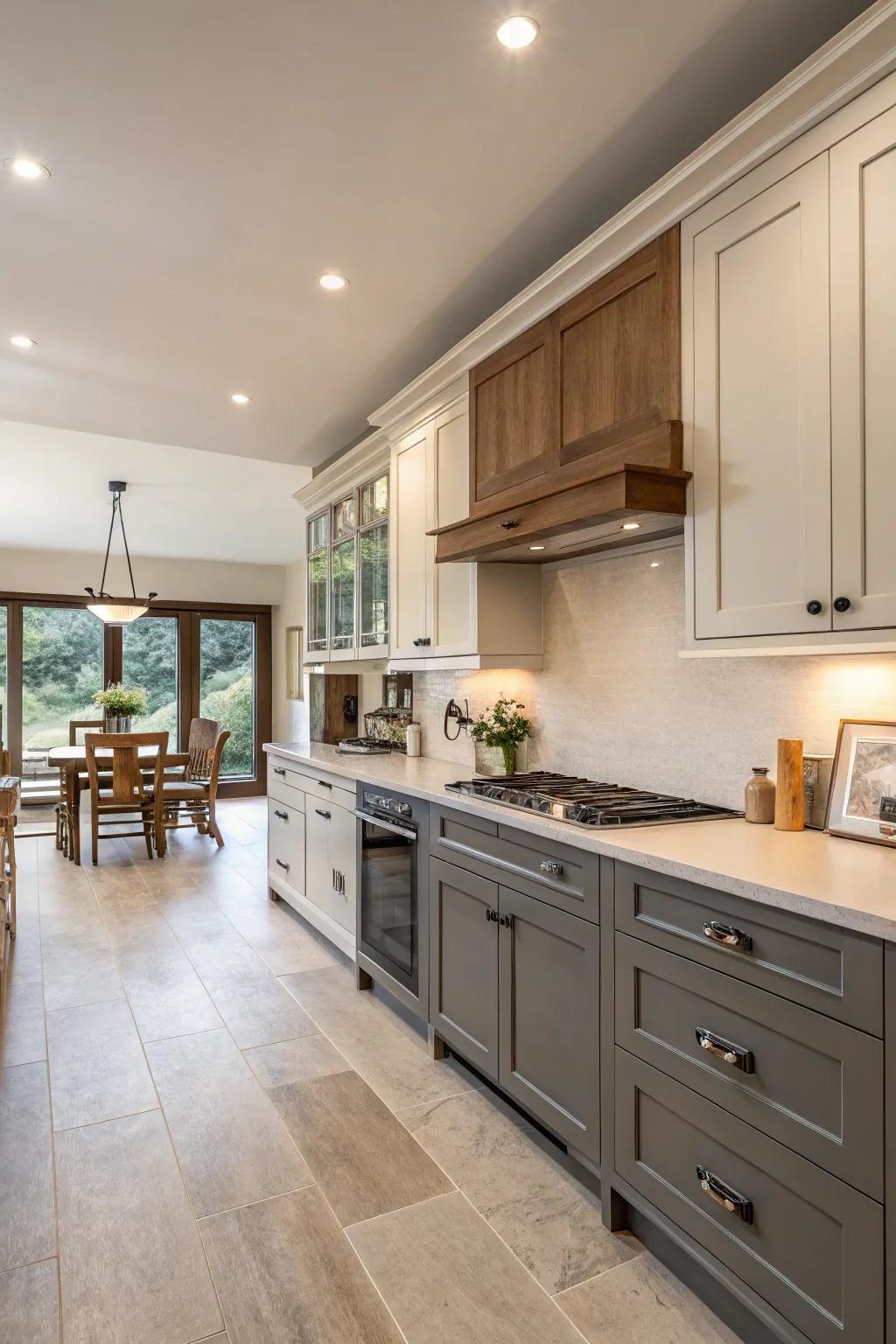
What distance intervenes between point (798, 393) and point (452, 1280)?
81.0 inches

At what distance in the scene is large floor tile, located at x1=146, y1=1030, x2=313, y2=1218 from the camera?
2117 mm

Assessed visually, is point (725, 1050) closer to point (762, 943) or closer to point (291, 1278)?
point (762, 943)

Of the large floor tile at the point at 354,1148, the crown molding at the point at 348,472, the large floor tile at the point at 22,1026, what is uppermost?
the crown molding at the point at 348,472

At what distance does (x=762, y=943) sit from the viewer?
149cm

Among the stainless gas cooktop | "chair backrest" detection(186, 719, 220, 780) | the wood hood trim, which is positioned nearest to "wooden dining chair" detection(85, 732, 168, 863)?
"chair backrest" detection(186, 719, 220, 780)

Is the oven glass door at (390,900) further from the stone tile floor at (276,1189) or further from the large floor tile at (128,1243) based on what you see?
the large floor tile at (128,1243)

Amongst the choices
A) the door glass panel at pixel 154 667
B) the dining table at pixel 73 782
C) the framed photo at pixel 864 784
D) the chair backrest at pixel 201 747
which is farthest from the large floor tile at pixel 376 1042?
the door glass panel at pixel 154 667

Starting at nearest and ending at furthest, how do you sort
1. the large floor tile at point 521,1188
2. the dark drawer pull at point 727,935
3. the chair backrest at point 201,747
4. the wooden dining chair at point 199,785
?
the dark drawer pull at point 727,935 → the large floor tile at point 521,1188 → the wooden dining chair at point 199,785 → the chair backrest at point 201,747

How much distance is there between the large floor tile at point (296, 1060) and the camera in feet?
8.89

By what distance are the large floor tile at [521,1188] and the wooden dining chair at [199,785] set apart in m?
4.33

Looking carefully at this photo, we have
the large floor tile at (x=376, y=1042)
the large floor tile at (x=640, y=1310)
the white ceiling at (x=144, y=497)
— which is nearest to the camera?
the large floor tile at (x=640, y=1310)

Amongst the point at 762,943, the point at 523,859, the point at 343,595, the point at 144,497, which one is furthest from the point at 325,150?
the point at 144,497

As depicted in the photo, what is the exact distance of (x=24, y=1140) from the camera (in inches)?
92.0

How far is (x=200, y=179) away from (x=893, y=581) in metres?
2.08
